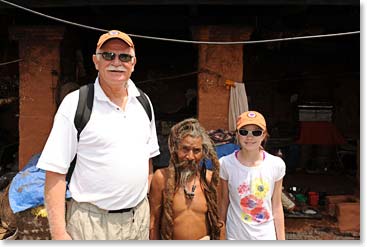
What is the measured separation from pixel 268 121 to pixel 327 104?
142 cm

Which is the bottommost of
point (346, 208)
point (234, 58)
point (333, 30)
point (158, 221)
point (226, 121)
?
point (346, 208)

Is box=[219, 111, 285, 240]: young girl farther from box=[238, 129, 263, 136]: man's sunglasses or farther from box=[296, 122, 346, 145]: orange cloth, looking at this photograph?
box=[296, 122, 346, 145]: orange cloth

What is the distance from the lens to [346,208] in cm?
598

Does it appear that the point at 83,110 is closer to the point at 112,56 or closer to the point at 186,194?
the point at 112,56

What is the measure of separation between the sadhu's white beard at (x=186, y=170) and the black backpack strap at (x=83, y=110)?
0.80 meters

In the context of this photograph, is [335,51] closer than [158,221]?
No

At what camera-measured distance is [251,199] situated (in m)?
2.91

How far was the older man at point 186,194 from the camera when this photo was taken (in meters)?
2.83

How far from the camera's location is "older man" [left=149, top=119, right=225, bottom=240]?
283 cm

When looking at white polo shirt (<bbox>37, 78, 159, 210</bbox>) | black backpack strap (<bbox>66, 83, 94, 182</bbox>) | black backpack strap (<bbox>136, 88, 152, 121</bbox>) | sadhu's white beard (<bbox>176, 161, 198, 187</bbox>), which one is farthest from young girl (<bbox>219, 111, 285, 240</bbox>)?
black backpack strap (<bbox>66, 83, 94, 182</bbox>)

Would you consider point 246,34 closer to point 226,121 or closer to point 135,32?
point 226,121

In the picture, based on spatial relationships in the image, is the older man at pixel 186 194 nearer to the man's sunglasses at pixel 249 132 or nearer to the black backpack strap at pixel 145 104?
the man's sunglasses at pixel 249 132

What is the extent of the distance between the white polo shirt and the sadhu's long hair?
0.40 m

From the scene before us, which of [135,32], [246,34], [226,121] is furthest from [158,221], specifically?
[135,32]
